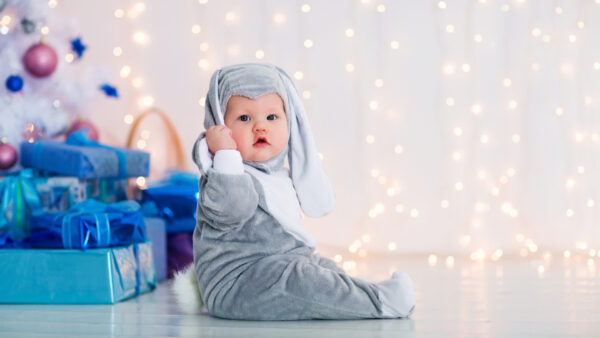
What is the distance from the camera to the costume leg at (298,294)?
1.56 m

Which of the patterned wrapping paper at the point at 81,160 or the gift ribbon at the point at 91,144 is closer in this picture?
the patterned wrapping paper at the point at 81,160

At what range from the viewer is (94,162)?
2.28 m

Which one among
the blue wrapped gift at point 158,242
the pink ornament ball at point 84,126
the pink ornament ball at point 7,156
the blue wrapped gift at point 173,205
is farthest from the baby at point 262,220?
the pink ornament ball at point 84,126

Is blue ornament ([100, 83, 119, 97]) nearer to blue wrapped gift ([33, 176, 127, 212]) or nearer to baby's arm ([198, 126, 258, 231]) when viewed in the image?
blue wrapped gift ([33, 176, 127, 212])

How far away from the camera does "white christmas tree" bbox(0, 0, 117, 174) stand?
8.36 ft

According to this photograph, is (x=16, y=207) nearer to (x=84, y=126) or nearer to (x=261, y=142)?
(x=84, y=126)

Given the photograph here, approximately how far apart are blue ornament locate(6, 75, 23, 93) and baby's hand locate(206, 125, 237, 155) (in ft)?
3.86

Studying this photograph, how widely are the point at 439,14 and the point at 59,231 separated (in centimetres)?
168

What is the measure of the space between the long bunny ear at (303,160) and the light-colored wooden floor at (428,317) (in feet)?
1.16

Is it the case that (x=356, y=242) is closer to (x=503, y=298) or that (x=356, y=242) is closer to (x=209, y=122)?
(x=503, y=298)

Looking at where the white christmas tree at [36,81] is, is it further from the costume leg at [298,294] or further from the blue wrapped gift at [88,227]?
the costume leg at [298,294]

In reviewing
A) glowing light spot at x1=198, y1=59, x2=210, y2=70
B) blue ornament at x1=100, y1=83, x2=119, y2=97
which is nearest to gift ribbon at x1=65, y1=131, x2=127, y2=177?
blue ornament at x1=100, y1=83, x2=119, y2=97

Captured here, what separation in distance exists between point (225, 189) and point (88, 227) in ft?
1.79

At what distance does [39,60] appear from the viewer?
8.50 feet
